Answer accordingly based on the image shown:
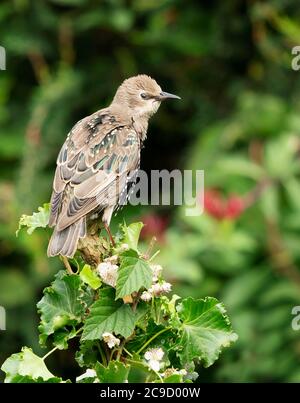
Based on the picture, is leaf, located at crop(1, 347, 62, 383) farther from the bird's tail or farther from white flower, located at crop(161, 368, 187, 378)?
the bird's tail

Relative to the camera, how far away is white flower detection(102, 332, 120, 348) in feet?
11.3

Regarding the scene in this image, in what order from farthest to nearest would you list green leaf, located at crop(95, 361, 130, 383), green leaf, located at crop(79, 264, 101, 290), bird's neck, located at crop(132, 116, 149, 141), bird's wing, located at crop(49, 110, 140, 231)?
bird's neck, located at crop(132, 116, 149, 141)
bird's wing, located at crop(49, 110, 140, 231)
green leaf, located at crop(79, 264, 101, 290)
green leaf, located at crop(95, 361, 130, 383)

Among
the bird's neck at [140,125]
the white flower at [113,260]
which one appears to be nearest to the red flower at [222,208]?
the bird's neck at [140,125]

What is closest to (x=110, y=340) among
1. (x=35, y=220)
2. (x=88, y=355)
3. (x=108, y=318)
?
(x=108, y=318)

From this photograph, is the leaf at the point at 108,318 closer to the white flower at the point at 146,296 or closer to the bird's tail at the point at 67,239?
the white flower at the point at 146,296

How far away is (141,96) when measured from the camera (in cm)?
568

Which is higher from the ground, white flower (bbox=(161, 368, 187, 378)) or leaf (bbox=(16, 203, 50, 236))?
leaf (bbox=(16, 203, 50, 236))

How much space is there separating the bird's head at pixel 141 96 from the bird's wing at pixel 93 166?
258 mm

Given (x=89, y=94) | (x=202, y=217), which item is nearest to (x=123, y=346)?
(x=202, y=217)

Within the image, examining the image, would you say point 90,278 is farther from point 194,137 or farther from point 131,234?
point 194,137

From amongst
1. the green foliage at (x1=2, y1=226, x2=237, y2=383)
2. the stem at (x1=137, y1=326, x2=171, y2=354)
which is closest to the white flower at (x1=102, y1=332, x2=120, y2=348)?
the green foliage at (x1=2, y1=226, x2=237, y2=383)

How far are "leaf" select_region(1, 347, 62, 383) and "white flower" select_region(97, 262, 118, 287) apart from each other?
348mm

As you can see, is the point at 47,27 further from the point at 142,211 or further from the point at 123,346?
the point at 123,346

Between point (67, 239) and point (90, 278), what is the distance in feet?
2.29
